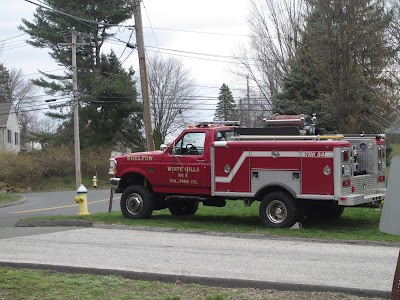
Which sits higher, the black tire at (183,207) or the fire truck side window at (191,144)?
the fire truck side window at (191,144)

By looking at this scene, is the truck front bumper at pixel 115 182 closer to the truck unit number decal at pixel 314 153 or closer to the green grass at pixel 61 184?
the truck unit number decal at pixel 314 153

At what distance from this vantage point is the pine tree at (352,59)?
869 inches

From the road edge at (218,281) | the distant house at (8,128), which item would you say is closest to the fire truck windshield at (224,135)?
the road edge at (218,281)

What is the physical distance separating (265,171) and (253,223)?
1.79 metres

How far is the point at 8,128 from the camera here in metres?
65.7

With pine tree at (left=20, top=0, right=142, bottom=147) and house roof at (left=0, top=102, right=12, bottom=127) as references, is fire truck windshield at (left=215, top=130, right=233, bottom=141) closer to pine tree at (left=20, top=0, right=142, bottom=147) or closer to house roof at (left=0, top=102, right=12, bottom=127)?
pine tree at (left=20, top=0, right=142, bottom=147)

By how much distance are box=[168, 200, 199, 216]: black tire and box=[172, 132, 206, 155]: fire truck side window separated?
1.82 meters

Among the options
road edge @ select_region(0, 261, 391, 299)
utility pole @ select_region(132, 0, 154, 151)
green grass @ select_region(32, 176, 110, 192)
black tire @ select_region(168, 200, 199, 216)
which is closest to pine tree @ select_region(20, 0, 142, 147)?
green grass @ select_region(32, 176, 110, 192)

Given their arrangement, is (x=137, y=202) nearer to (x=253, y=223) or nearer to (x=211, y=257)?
(x=253, y=223)

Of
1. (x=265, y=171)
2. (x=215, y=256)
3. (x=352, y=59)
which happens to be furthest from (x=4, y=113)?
(x=215, y=256)

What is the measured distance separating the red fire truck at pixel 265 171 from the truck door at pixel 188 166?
0.02m

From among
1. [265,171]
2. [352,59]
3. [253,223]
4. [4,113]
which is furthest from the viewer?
[4,113]

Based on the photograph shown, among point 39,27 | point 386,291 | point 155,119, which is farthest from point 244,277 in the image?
point 155,119

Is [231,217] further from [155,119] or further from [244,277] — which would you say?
[155,119]
